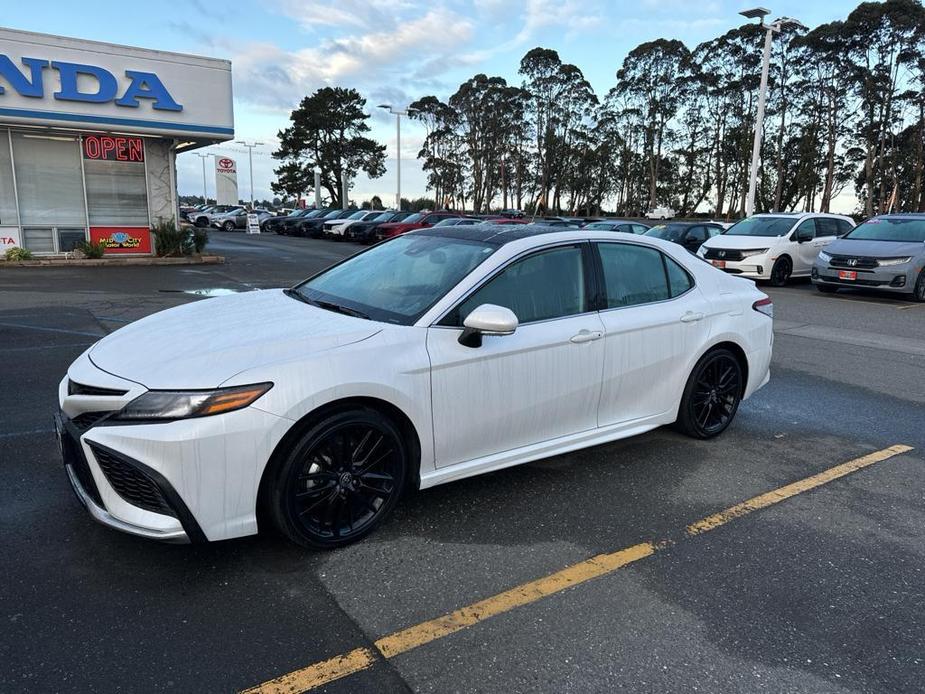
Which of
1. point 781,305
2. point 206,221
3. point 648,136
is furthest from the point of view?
point 648,136

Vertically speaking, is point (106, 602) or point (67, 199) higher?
point (67, 199)

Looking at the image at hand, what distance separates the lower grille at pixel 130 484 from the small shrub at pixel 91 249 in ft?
55.2

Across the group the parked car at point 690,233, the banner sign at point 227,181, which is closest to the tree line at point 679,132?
the banner sign at point 227,181

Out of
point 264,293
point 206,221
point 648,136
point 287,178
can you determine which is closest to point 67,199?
point 264,293

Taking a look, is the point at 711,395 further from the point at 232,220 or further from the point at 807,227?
the point at 232,220

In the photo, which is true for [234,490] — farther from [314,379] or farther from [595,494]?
[595,494]

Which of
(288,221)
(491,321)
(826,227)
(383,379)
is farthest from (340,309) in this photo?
(288,221)

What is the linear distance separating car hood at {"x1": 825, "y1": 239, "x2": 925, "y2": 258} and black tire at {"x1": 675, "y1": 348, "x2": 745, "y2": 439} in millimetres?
10001

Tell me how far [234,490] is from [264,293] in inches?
72.9

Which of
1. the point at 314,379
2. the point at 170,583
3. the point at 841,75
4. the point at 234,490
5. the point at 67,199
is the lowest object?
the point at 170,583

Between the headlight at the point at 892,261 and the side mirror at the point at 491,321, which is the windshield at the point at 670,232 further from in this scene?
the side mirror at the point at 491,321

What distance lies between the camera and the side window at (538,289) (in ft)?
12.1

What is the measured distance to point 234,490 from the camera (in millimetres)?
2893

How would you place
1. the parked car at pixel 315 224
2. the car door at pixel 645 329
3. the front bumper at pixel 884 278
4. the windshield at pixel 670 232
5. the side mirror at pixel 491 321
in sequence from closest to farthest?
the side mirror at pixel 491 321, the car door at pixel 645 329, the front bumper at pixel 884 278, the windshield at pixel 670 232, the parked car at pixel 315 224
